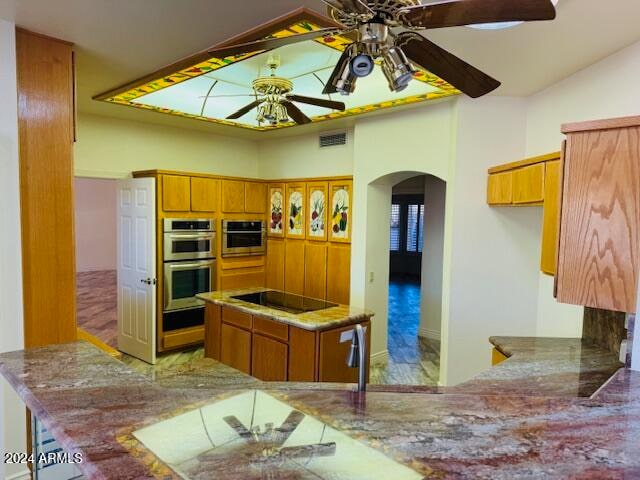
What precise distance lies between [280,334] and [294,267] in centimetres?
204

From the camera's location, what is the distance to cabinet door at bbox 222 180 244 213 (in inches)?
212

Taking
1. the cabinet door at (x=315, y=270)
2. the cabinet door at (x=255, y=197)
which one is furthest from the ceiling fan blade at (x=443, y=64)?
the cabinet door at (x=255, y=197)

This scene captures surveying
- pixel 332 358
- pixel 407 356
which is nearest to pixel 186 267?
pixel 332 358

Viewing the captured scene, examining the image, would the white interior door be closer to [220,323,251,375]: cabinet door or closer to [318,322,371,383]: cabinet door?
[220,323,251,375]: cabinet door

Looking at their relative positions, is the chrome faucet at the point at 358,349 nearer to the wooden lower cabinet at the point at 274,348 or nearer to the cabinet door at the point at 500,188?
the wooden lower cabinet at the point at 274,348

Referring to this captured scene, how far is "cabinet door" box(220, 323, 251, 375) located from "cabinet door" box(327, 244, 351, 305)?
1.51 meters

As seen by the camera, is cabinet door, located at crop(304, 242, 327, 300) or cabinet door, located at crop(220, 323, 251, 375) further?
cabinet door, located at crop(304, 242, 327, 300)

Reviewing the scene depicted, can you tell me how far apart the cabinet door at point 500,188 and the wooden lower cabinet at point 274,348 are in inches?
61.5

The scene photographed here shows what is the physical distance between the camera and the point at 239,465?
0.95 m

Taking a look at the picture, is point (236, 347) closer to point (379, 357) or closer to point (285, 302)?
point (285, 302)

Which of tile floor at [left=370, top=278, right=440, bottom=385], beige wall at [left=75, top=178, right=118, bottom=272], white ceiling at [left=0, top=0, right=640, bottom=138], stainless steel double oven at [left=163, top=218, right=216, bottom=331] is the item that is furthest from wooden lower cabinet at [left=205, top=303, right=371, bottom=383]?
beige wall at [left=75, top=178, right=118, bottom=272]

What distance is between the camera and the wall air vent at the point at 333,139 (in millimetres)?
5254

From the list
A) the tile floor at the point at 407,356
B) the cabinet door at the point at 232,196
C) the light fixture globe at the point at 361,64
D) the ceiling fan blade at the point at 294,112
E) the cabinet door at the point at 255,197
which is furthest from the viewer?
the cabinet door at the point at 255,197

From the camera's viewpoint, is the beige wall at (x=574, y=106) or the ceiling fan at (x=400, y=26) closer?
the ceiling fan at (x=400, y=26)
